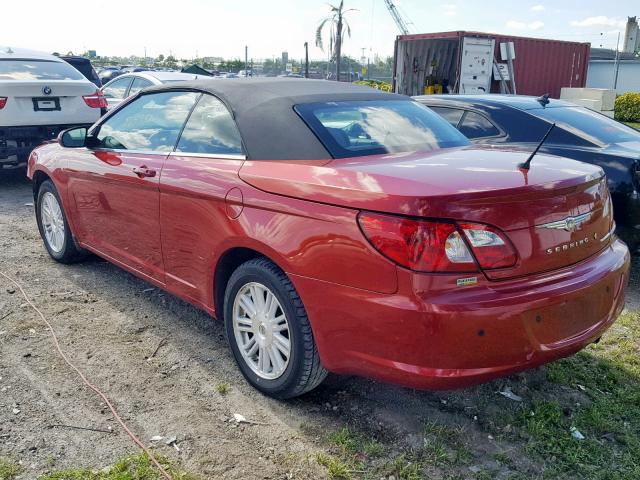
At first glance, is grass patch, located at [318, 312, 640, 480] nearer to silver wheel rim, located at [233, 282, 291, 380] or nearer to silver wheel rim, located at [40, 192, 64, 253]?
silver wheel rim, located at [233, 282, 291, 380]

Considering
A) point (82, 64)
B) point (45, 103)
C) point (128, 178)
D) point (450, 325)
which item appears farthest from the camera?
point (82, 64)

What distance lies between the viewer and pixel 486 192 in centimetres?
238

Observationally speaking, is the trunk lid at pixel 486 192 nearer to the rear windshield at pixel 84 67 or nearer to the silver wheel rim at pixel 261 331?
the silver wheel rim at pixel 261 331

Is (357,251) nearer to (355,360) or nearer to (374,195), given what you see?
(374,195)

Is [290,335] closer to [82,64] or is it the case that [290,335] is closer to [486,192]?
[486,192]

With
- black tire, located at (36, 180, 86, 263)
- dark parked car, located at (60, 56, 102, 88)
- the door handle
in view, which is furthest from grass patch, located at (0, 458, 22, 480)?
dark parked car, located at (60, 56, 102, 88)

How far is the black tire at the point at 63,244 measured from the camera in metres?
4.87

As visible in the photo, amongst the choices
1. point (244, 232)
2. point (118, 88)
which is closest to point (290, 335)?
point (244, 232)

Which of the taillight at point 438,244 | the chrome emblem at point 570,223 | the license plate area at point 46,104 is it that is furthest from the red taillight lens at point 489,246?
the license plate area at point 46,104

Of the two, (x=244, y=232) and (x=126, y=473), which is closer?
(x=126, y=473)

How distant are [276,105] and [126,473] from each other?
1.94 meters

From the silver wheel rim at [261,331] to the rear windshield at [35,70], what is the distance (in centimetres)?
638

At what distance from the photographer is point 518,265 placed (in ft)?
7.95

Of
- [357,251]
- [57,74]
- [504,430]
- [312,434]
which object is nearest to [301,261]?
[357,251]
